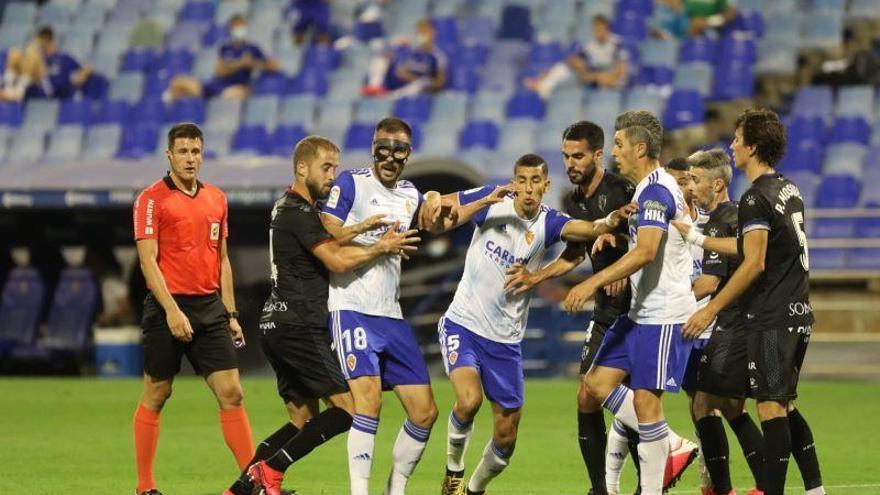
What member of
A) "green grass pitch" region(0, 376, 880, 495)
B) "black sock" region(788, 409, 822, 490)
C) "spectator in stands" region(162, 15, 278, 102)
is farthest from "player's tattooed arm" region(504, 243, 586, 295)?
"spectator in stands" region(162, 15, 278, 102)

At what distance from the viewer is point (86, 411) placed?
16750mm

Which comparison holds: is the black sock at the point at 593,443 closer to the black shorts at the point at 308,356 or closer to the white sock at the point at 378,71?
the black shorts at the point at 308,356

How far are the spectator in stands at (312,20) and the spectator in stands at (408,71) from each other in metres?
2.10

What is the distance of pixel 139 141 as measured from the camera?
2544cm

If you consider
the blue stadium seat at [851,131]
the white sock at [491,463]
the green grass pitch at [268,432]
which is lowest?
the green grass pitch at [268,432]

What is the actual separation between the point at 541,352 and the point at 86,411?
6.84 metres

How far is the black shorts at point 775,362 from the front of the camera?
8750mm

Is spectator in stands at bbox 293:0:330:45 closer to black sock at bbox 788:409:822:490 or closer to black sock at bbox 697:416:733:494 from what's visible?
black sock at bbox 697:416:733:494

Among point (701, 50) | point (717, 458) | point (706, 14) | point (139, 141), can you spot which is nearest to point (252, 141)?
point (139, 141)

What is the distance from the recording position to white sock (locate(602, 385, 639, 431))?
9711 mm

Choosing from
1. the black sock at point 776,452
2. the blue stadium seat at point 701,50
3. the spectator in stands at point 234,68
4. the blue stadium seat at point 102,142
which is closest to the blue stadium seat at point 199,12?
the spectator in stands at point 234,68

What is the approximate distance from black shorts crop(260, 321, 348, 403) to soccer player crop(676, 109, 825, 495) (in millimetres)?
2186

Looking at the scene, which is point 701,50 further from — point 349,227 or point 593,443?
point 349,227

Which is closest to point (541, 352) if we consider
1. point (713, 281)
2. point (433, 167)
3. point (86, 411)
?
point (433, 167)
